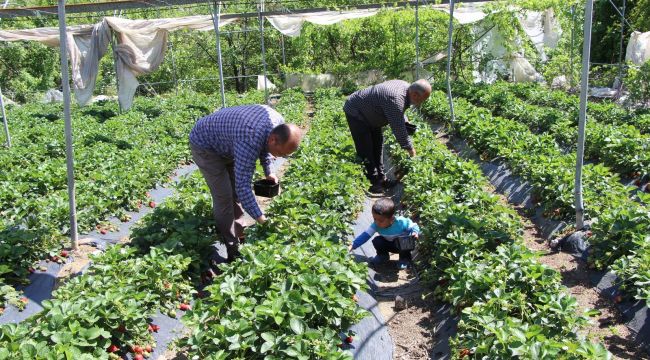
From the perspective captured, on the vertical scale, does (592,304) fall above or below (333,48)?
below

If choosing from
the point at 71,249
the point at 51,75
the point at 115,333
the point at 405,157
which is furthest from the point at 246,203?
the point at 51,75

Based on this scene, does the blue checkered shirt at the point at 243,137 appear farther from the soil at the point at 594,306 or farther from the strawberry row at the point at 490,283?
the soil at the point at 594,306

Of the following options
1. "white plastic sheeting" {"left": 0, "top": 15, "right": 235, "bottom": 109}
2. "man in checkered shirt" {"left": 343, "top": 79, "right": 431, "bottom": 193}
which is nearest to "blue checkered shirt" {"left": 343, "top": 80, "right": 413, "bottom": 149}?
"man in checkered shirt" {"left": 343, "top": 79, "right": 431, "bottom": 193}

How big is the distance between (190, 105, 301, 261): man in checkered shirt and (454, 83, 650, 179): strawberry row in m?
5.14

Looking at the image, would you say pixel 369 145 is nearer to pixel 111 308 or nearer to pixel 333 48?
pixel 111 308

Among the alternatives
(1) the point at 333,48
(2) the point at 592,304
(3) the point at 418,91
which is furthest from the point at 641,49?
(2) the point at 592,304

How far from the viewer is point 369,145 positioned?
796cm

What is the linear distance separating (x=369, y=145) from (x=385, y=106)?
2.83ft

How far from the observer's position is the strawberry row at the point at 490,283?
10.1ft

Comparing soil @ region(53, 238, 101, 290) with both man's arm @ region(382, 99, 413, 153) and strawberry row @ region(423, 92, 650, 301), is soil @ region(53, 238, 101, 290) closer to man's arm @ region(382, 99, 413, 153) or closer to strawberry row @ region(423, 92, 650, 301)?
man's arm @ region(382, 99, 413, 153)

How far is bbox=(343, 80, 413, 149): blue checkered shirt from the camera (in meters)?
7.14

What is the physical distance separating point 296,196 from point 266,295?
1.93m

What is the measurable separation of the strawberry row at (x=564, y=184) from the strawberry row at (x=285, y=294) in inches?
87.6

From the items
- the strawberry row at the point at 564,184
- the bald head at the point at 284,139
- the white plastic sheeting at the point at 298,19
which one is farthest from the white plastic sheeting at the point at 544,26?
the bald head at the point at 284,139
